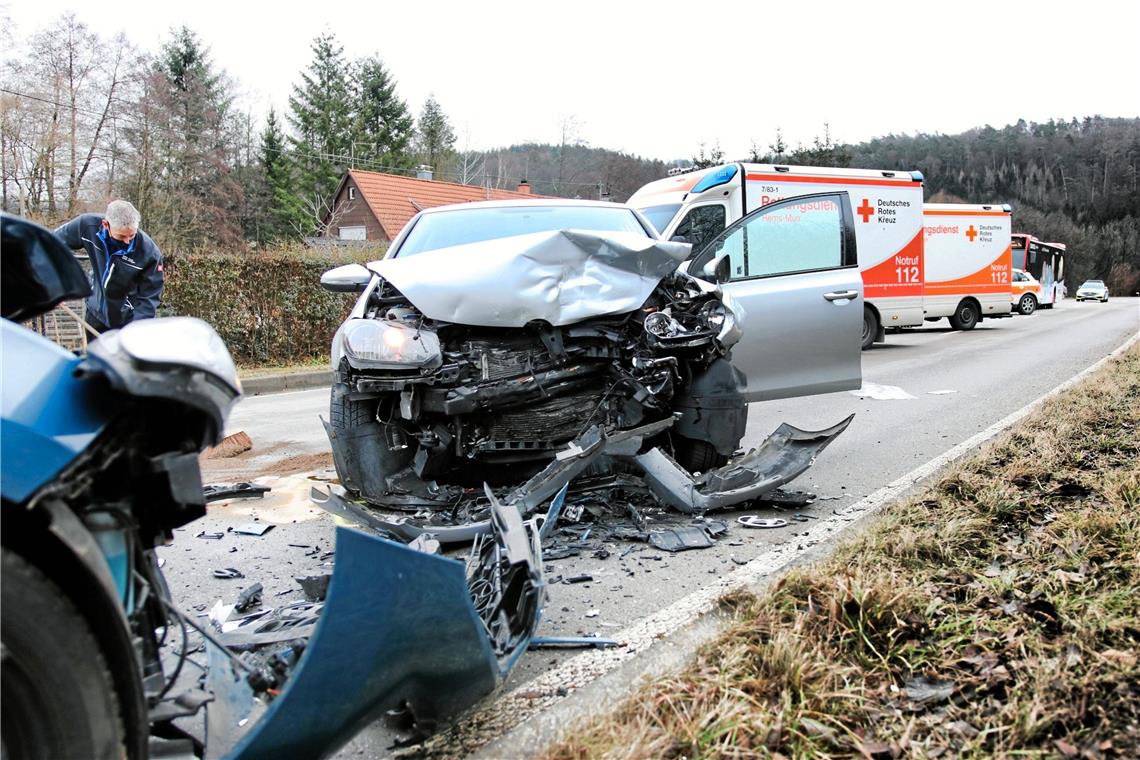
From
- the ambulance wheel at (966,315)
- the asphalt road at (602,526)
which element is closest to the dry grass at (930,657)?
the asphalt road at (602,526)

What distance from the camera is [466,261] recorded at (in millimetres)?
4062

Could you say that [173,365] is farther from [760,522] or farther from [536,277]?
[760,522]

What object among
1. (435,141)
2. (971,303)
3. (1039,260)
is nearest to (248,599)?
(971,303)

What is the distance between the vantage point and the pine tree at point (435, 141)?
48.8m

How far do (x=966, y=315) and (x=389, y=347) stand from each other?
20.3m

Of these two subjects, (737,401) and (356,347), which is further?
(737,401)

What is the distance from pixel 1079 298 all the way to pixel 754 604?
5884cm

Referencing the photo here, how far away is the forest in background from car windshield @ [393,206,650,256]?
9754 mm

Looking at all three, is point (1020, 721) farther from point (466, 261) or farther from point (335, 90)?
point (335, 90)

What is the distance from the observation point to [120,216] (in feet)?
18.4

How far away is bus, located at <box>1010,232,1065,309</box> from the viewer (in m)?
32.2

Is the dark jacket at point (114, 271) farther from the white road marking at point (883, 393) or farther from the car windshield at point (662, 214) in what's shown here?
the white road marking at point (883, 393)

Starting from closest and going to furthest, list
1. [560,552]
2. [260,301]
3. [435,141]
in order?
[560,552], [260,301], [435,141]

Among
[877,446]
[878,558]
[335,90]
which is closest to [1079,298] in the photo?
[335,90]
